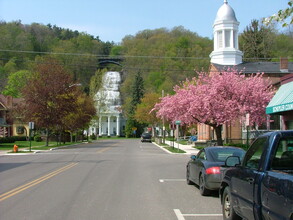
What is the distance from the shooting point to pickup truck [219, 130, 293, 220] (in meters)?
4.64

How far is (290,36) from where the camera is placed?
70.0 metres

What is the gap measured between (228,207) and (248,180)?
Result: 1606 millimetres

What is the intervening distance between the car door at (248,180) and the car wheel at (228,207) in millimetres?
370

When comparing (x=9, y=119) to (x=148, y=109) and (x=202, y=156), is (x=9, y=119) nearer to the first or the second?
(x=148, y=109)

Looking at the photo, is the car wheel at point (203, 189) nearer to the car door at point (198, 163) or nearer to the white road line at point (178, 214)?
the car door at point (198, 163)

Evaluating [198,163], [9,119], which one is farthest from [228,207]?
[9,119]

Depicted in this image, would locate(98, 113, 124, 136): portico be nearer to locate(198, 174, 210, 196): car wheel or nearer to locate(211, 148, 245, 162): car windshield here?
locate(211, 148, 245, 162): car windshield

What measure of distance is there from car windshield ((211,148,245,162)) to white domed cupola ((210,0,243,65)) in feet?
138

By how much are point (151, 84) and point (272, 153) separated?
9753cm

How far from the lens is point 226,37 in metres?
52.4

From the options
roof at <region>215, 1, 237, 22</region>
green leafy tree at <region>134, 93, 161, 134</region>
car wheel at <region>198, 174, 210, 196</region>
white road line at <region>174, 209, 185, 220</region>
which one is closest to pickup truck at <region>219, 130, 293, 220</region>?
white road line at <region>174, 209, 185, 220</region>

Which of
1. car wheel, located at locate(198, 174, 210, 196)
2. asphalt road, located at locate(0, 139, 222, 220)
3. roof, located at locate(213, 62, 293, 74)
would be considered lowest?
asphalt road, located at locate(0, 139, 222, 220)

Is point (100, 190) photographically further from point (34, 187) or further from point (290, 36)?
point (290, 36)

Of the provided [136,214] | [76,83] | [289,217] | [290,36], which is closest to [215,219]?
[136,214]
